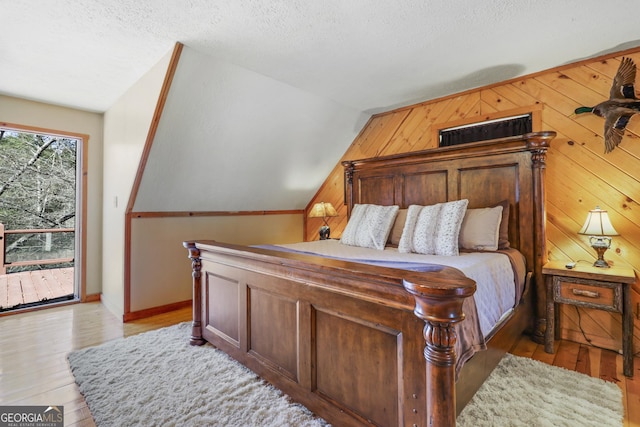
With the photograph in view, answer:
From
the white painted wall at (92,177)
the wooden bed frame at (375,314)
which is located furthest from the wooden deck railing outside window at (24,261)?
the wooden bed frame at (375,314)

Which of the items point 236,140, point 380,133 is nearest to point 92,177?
point 236,140

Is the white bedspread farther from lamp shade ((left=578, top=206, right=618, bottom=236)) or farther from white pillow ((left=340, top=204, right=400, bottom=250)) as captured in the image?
lamp shade ((left=578, top=206, right=618, bottom=236))

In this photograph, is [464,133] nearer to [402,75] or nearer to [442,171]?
[442,171]

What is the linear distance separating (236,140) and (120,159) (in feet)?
4.15

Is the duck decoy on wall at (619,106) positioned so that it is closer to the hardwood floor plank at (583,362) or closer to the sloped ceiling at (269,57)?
the sloped ceiling at (269,57)

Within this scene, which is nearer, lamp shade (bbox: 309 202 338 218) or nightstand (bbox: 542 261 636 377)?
nightstand (bbox: 542 261 636 377)

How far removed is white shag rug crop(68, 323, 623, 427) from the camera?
5.09ft

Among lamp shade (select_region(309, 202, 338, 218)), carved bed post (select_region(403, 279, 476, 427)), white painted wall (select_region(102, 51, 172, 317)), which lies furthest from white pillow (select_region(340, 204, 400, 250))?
white painted wall (select_region(102, 51, 172, 317))

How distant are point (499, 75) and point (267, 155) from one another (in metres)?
2.46

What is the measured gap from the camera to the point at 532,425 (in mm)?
1499

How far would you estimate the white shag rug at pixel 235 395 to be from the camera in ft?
5.09

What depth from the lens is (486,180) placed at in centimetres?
271

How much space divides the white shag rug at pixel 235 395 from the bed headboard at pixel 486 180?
0.81m

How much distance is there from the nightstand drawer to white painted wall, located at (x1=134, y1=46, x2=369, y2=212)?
2.71 meters
